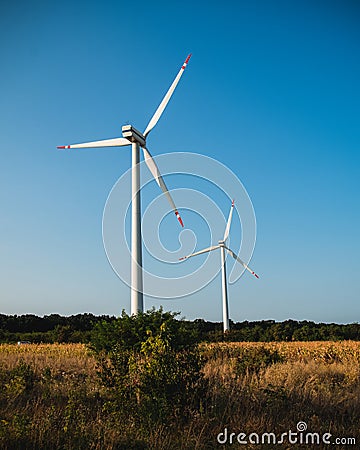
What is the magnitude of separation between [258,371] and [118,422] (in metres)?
8.11

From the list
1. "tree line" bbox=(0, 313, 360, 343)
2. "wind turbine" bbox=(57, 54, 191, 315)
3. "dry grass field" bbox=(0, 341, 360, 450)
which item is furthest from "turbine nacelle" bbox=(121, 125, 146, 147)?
"tree line" bbox=(0, 313, 360, 343)

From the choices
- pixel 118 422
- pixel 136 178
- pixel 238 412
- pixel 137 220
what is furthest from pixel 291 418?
pixel 136 178

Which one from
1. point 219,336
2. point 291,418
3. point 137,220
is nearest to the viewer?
point 291,418

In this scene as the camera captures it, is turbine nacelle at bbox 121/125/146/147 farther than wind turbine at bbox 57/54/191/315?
Yes

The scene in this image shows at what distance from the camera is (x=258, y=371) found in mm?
15594

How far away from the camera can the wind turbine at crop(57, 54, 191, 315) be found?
21.3 metres

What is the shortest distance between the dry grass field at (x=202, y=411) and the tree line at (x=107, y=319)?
68.8ft

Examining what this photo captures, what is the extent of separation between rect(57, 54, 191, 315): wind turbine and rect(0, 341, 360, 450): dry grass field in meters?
6.05

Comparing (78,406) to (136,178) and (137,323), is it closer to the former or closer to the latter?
(137,323)

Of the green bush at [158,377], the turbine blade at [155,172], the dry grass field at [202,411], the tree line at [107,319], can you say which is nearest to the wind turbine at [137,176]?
the turbine blade at [155,172]

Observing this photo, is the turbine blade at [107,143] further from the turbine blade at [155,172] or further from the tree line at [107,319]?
the tree line at [107,319]

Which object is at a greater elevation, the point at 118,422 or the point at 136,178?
the point at 136,178

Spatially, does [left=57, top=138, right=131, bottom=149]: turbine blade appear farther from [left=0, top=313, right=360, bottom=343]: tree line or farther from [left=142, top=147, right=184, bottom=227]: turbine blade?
[left=0, top=313, right=360, bottom=343]: tree line

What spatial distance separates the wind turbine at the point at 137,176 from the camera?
2126 centimetres
